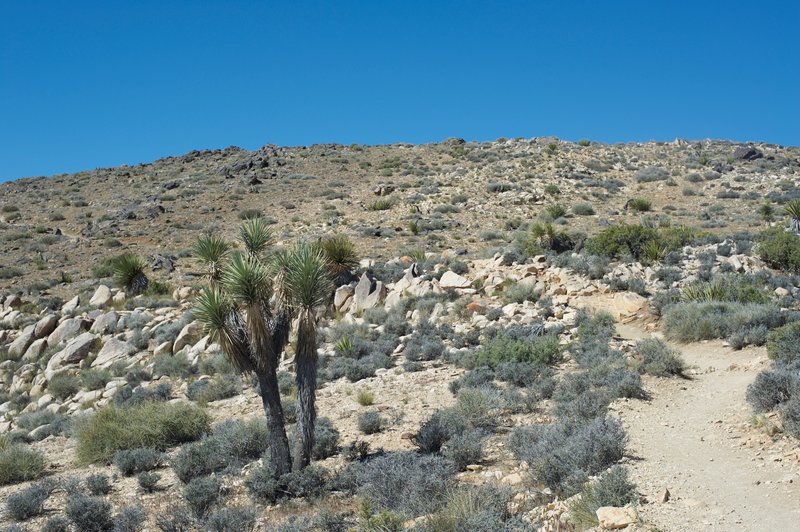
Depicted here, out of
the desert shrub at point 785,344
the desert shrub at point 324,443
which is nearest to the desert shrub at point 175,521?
the desert shrub at point 324,443

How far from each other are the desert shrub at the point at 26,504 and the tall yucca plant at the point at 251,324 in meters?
3.41

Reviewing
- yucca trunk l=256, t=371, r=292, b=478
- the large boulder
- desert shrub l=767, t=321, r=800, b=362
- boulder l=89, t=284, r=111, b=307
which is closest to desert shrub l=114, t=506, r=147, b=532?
yucca trunk l=256, t=371, r=292, b=478

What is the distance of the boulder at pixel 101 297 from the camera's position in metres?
22.1

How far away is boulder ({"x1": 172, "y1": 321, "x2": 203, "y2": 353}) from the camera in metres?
17.9

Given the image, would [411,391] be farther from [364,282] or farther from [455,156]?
[455,156]

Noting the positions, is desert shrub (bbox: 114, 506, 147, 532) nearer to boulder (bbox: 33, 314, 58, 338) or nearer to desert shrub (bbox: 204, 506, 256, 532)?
desert shrub (bbox: 204, 506, 256, 532)

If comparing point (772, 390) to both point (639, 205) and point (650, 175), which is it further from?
point (650, 175)

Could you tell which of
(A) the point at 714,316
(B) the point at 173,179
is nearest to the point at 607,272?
(A) the point at 714,316

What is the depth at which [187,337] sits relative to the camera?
18000mm

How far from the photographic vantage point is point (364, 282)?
1970 cm

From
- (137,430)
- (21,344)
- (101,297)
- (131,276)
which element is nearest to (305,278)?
(137,430)

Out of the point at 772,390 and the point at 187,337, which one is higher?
the point at 187,337

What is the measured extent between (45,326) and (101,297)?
2.23 metres

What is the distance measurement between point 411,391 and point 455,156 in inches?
1459
